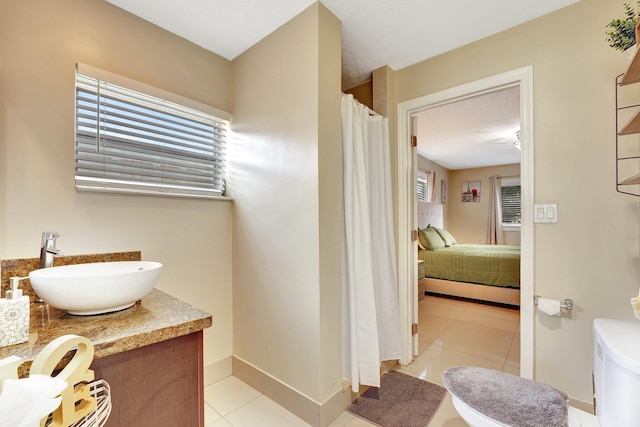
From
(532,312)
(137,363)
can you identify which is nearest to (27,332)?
(137,363)

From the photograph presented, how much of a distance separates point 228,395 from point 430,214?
206 inches

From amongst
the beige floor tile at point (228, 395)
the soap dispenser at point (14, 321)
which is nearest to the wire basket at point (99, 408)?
the soap dispenser at point (14, 321)

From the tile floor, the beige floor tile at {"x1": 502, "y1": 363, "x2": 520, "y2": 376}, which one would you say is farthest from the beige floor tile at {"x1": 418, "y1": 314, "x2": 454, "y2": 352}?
the beige floor tile at {"x1": 502, "y1": 363, "x2": 520, "y2": 376}

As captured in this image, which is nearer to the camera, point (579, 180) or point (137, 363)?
point (137, 363)

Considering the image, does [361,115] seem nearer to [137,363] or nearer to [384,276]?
[384,276]

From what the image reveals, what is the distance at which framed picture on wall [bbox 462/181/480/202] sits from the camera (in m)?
6.55

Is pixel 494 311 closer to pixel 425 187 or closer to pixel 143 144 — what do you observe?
pixel 425 187

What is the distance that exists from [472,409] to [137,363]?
1.21 metres

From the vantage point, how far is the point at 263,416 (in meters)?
1.60

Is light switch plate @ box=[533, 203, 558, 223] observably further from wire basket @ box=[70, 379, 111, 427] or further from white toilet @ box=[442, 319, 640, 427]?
wire basket @ box=[70, 379, 111, 427]

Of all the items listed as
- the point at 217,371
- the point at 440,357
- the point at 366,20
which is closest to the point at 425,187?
the point at 440,357

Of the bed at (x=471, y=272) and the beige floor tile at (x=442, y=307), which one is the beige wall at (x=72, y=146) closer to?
the beige floor tile at (x=442, y=307)

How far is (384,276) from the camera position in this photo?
1.94 m

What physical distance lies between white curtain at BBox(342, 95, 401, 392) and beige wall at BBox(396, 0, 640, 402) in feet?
2.83
